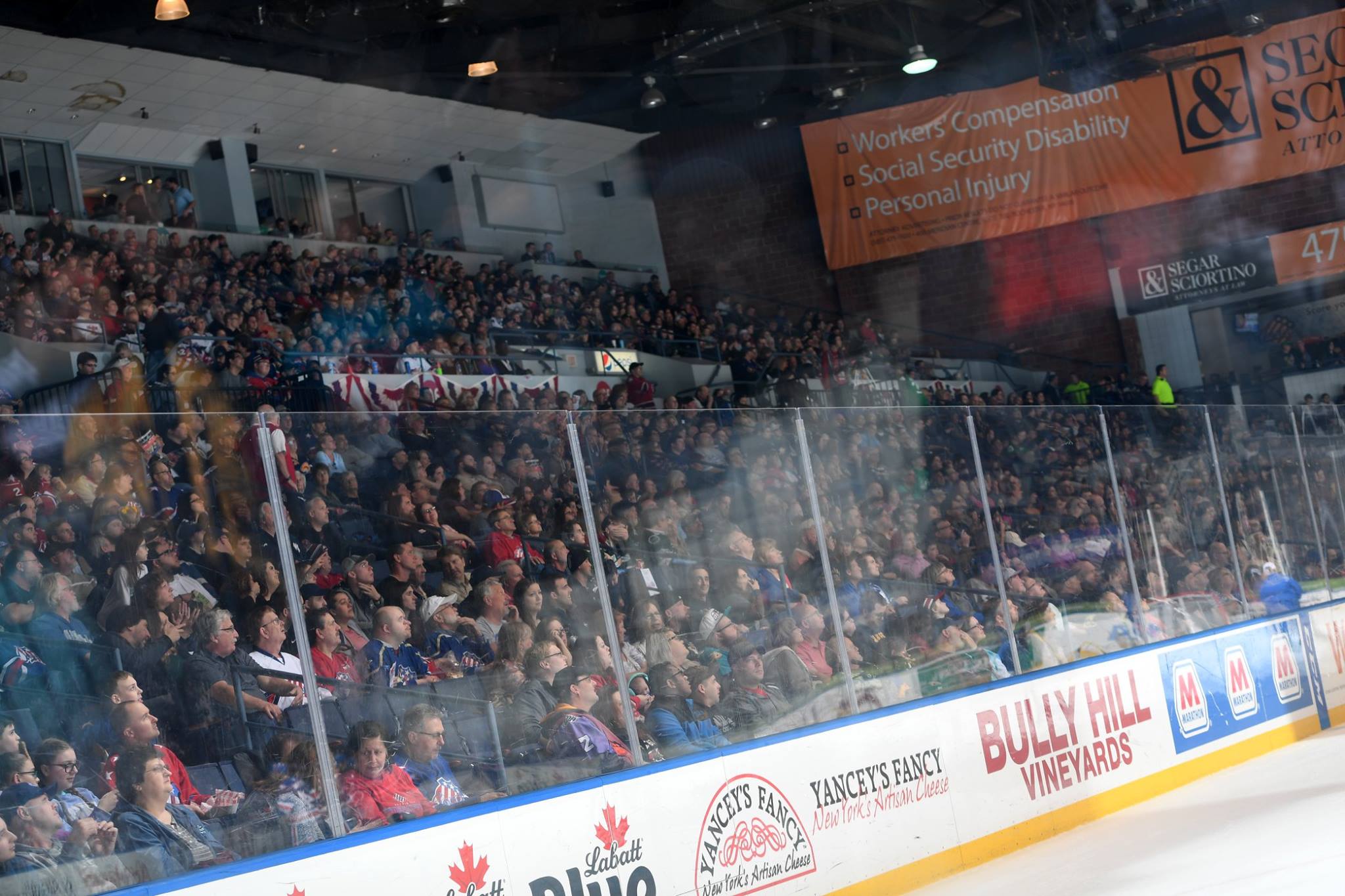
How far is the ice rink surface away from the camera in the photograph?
19.0ft

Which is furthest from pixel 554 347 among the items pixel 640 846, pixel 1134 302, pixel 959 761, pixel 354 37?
pixel 640 846

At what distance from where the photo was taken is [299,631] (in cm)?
463

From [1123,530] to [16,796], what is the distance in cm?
726

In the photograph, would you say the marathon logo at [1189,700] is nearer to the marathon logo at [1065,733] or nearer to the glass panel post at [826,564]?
the marathon logo at [1065,733]

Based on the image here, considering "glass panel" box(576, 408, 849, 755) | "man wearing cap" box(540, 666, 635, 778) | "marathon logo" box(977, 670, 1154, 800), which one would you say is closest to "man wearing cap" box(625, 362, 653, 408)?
"marathon logo" box(977, 670, 1154, 800)

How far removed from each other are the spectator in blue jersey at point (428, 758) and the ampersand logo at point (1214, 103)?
63.4 feet

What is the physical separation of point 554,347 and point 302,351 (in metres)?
5.02

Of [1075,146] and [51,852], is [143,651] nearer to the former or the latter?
[51,852]

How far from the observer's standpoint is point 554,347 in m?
18.2

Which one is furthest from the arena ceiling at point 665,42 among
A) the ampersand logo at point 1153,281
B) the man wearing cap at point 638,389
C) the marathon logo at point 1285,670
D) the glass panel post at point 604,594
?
the glass panel post at point 604,594

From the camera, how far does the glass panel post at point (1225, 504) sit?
10.3 meters

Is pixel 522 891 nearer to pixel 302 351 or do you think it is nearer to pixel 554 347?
pixel 302 351

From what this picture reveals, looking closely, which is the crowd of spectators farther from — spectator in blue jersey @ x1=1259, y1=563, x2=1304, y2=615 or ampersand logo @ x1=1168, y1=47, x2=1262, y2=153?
ampersand logo @ x1=1168, y1=47, x2=1262, y2=153

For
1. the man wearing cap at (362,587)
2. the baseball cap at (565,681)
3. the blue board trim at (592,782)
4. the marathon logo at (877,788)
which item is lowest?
the marathon logo at (877,788)
